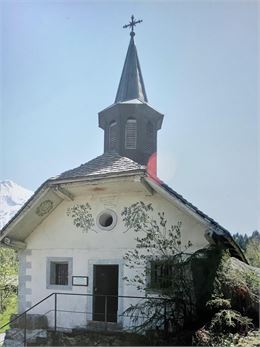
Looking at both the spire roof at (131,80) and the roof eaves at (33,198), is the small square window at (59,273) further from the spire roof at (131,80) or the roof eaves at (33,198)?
the spire roof at (131,80)

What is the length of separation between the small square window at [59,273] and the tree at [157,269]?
179cm

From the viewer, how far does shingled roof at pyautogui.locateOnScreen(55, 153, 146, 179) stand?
987 centimetres

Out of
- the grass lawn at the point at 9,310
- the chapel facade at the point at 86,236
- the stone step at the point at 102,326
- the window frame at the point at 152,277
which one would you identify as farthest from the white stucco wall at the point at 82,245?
the grass lawn at the point at 9,310

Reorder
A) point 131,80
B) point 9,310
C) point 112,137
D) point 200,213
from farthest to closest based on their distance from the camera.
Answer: point 9,310, point 131,80, point 112,137, point 200,213

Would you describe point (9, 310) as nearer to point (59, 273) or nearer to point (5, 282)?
point (5, 282)

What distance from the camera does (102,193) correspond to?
10.7 metres

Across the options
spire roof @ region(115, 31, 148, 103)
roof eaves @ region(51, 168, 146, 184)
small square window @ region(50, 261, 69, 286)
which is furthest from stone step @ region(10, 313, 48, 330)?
spire roof @ region(115, 31, 148, 103)

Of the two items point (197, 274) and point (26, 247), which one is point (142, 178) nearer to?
point (197, 274)

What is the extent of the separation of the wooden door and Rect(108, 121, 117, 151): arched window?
606 cm

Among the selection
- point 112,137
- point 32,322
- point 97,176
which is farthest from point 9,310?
point 97,176

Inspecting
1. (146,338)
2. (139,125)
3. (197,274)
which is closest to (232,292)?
(197,274)

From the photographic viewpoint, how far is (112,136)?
640 inches

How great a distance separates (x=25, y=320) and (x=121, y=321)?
263 centimetres

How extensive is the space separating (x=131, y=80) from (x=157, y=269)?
11.5 metres
